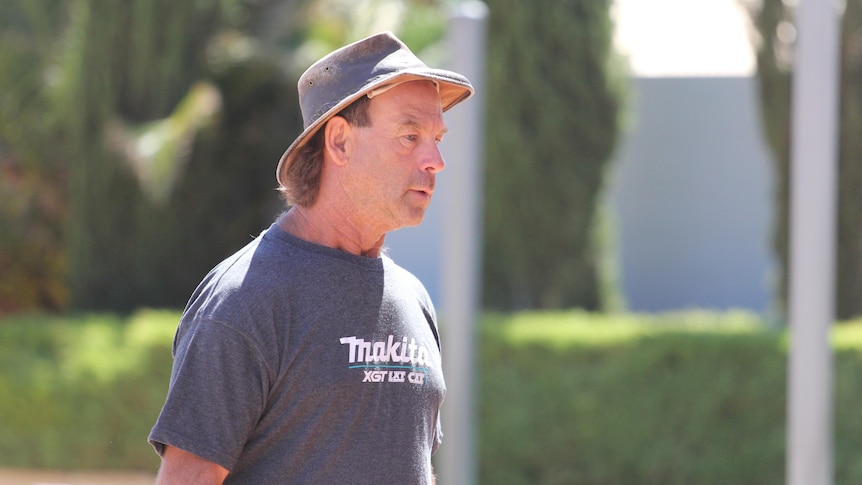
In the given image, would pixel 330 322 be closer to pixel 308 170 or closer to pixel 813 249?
pixel 308 170

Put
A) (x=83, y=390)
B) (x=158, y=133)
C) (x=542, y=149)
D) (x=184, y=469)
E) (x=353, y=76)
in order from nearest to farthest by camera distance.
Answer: (x=184, y=469) < (x=353, y=76) < (x=83, y=390) < (x=542, y=149) < (x=158, y=133)

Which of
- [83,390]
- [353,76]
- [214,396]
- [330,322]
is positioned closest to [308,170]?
[353,76]

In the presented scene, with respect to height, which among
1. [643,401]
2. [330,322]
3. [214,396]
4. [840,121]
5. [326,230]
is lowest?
[643,401]

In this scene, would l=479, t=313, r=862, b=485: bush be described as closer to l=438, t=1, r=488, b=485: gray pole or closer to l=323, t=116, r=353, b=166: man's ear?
l=438, t=1, r=488, b=485: gray pole

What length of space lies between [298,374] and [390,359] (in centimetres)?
18

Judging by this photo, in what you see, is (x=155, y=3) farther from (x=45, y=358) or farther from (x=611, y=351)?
(x=611, y=351)

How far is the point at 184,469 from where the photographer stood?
185 cm

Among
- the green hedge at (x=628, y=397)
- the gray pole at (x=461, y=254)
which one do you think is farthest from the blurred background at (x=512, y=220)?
the gray pole at (x=461, y=254)

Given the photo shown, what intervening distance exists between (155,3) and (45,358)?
129 inches

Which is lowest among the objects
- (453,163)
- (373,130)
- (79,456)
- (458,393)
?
(79,456)

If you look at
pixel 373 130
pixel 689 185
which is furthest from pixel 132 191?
pixel 373 130

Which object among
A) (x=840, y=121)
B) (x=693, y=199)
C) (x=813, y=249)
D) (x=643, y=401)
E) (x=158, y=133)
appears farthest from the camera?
(x=693, y=199)

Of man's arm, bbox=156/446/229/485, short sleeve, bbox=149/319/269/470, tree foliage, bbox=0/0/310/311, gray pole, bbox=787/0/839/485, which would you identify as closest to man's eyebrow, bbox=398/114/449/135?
short sleeve, bbox=149/319/269/470

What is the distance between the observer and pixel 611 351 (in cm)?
715
